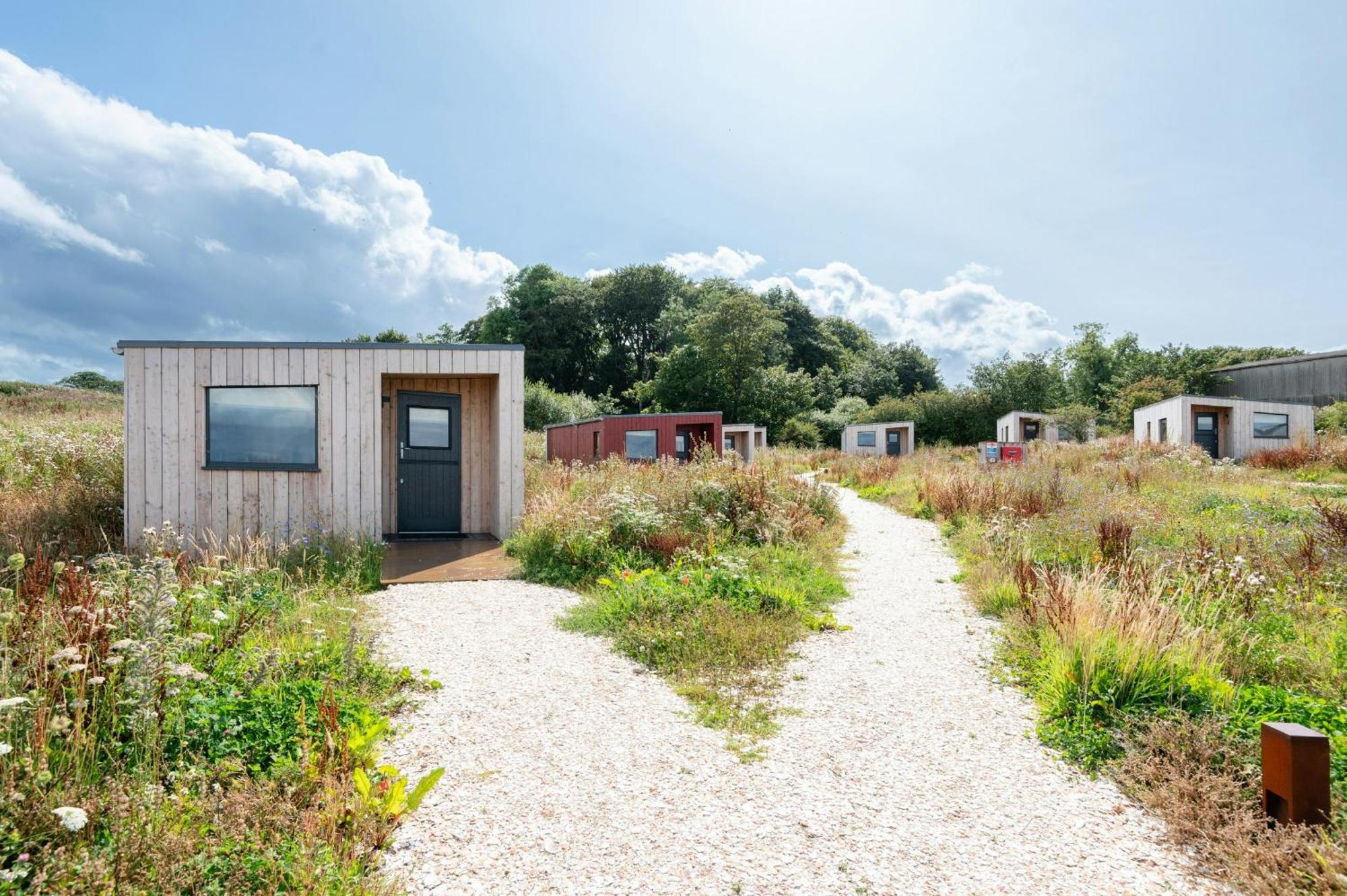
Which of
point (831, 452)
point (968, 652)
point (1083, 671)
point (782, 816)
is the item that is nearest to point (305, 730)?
point (782, 816)

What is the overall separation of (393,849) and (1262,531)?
811 centimetres

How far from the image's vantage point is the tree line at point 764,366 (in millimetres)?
34156

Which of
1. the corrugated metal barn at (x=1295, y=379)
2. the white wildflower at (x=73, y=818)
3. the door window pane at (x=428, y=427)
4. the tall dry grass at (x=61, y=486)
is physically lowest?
the white wildflower at (x=73, y=818)

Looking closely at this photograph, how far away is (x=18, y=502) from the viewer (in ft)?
28.2

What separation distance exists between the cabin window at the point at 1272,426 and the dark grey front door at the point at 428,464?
25187 mm

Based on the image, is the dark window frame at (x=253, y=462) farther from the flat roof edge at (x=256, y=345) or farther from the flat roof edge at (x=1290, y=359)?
the flat roof edge at (x=1290, y=359)

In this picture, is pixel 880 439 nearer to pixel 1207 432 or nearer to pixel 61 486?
pixel 1207 432

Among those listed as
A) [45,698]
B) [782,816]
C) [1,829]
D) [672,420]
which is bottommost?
[782,816]

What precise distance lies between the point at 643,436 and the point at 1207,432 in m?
18.8

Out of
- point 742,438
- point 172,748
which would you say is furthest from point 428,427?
point 742,438

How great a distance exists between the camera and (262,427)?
851cm

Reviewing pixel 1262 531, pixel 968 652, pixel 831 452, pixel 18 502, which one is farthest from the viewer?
pixel 831 452

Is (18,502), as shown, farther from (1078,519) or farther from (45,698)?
(1078,519)

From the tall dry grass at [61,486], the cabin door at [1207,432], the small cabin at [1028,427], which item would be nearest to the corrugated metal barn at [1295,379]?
the small cabin at [1028,427]
